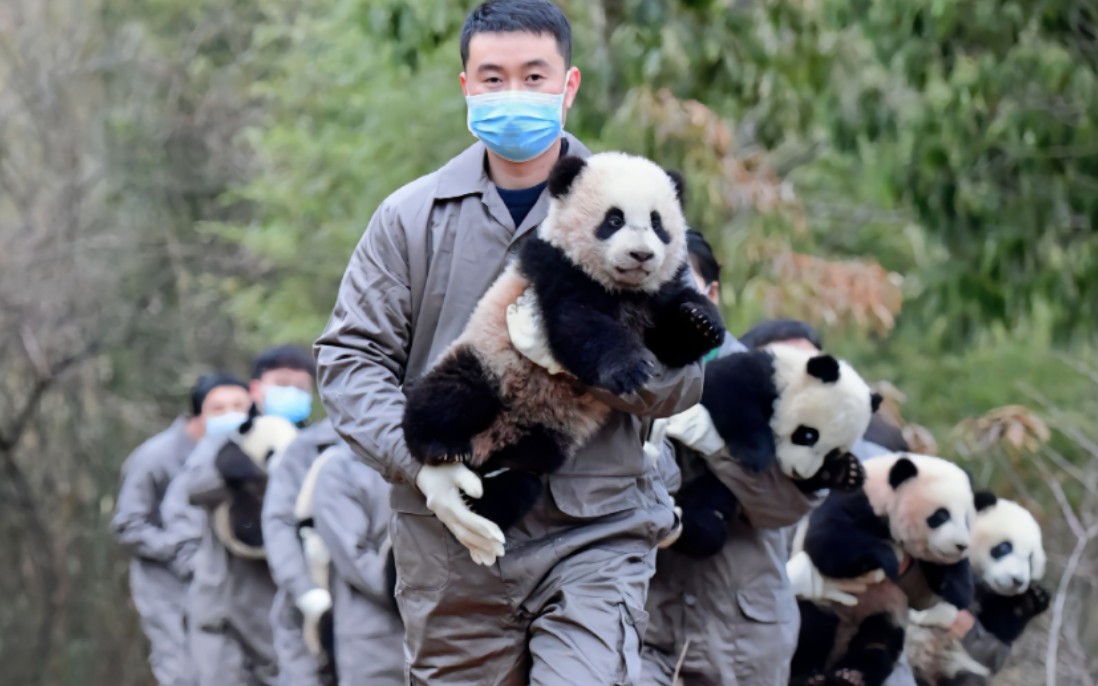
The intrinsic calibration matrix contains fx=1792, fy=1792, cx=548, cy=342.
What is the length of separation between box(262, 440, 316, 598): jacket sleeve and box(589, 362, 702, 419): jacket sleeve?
4.32 m

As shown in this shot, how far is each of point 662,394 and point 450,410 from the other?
574 mm

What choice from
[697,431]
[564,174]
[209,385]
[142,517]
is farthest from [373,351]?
[142,517]

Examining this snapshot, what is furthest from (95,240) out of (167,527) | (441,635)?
(441,635)

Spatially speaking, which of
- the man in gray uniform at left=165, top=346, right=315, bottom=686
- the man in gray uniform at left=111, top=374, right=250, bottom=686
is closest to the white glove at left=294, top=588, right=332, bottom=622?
the man in gray uniform at left=165, top=346, right=315, bottom=686

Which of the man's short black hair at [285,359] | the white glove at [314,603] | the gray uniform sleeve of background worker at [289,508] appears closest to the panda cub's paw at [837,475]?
the white glove at [314,603]

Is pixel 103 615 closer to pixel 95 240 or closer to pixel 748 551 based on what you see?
pixel 95 240

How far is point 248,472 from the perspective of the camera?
32.0 feet

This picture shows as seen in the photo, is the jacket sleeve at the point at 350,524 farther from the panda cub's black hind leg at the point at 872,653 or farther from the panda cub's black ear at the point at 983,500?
the panda cub's black ear at the point at 983,500

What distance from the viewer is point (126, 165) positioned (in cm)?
2152

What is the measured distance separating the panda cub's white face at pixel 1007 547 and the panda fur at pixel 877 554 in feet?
1.72

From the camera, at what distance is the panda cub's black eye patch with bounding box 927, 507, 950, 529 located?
725cm

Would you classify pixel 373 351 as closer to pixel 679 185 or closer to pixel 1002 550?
pixel 679 185

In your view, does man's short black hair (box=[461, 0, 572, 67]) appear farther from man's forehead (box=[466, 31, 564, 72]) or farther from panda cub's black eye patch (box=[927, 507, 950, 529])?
panda cub's black eye patch (box=[927, 507, 950, 529])

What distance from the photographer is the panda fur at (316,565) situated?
8.54 meters
